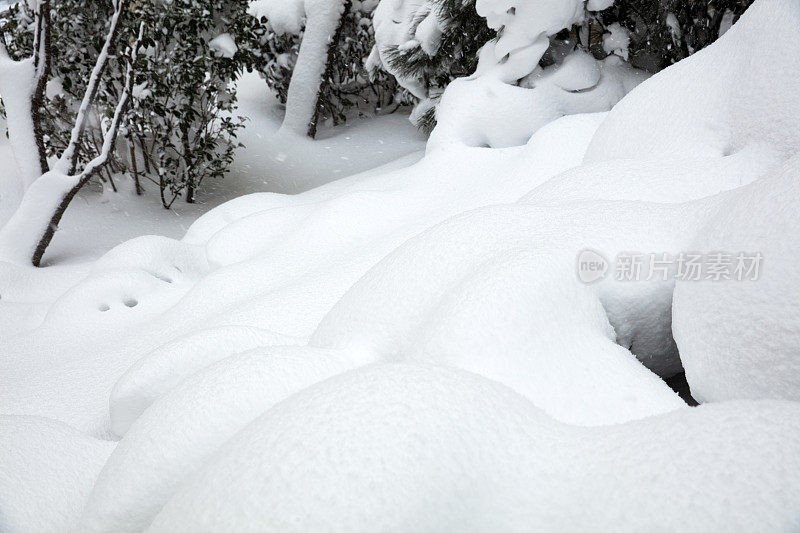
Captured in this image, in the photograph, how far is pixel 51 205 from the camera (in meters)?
3.52

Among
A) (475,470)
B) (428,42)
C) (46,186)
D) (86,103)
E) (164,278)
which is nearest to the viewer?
(475,470)

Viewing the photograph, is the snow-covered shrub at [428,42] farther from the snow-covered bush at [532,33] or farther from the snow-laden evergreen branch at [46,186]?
the snow-laden evergreen branch at [46,186]

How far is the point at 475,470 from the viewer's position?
2.14 ft

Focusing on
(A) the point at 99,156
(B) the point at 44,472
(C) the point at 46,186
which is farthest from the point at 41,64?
(B) the point at 44,472

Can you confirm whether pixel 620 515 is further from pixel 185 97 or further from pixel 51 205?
pixel 185 97

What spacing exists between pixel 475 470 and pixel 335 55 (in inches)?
234

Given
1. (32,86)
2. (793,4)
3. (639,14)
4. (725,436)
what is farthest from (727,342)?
(32,86)

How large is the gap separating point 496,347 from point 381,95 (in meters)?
6.32

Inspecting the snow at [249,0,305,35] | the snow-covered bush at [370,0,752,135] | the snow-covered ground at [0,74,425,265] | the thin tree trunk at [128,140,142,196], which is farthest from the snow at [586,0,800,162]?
the snow at [249,0,305,35]

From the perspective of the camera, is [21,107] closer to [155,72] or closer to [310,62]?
[155,72]

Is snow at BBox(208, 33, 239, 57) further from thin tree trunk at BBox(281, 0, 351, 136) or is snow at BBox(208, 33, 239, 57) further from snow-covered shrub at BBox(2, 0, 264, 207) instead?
thin tree trunk at BBox(281, 0, 351, 136)

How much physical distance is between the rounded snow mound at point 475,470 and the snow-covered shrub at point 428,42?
10.6 feet

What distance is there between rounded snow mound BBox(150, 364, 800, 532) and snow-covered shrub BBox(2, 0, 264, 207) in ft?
13.8

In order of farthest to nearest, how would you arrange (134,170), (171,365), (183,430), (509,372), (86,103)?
(134,170) → (86,103) → (171,365) → (509,372) → (183,430)
